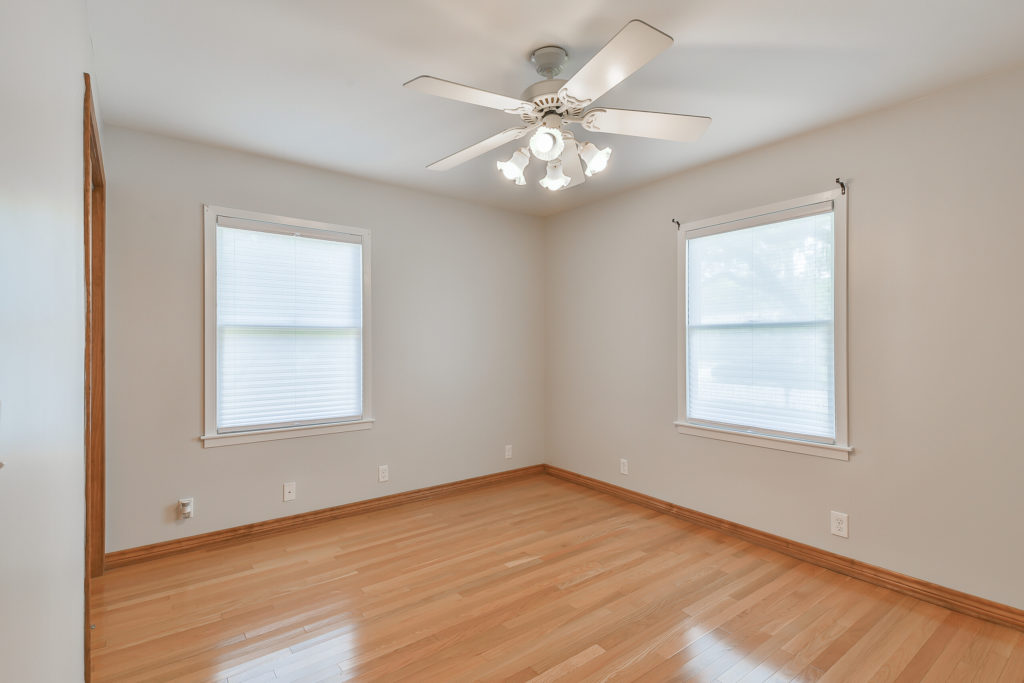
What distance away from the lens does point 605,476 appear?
4.48 m

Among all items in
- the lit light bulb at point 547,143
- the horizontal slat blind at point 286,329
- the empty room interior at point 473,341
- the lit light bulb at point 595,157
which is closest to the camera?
the empty room interior at point 473,341

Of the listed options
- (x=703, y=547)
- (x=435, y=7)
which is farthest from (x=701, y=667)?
(x=435, y=7)

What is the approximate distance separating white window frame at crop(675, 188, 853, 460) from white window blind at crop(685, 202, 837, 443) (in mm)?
21

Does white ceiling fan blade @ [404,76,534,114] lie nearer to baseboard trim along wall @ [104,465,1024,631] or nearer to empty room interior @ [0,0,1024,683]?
empty room interior @ [0,0,1024,683]

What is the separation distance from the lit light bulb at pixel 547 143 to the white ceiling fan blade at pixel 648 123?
0.69 ft

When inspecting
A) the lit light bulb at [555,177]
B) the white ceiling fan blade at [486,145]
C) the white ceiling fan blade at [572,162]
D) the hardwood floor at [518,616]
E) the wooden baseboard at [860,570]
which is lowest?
the hardwood floor at [518,616]

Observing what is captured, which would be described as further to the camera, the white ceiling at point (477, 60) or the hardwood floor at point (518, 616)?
Answer: the hardwood floor at point (518, 616)

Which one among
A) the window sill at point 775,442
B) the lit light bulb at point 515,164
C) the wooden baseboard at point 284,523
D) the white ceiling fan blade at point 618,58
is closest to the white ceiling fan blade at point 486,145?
the lit light bulb at point 515,164

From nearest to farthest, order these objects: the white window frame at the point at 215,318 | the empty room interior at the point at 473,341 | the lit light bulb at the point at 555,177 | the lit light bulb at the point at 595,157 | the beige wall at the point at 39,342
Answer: the beige wall at the point at 39,342
the empty room interior at the point at 473,341
the lit light bulb at the point at 595,157
the lit light bulb at the point at 555,177
the white window frame at the point at 215,318

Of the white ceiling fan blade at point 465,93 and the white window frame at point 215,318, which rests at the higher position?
the white ceiling fan blade at point 465,93

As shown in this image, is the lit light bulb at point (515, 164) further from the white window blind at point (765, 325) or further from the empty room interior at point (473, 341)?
the white window blind at point (765, 325)

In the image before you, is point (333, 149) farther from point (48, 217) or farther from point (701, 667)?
point (701, 667)

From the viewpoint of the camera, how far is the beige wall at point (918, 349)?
242cm

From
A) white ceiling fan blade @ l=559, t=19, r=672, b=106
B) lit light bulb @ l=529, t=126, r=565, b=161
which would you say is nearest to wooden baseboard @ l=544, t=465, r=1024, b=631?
lit light bulb @ l=529, t=126, r=565, b=161
